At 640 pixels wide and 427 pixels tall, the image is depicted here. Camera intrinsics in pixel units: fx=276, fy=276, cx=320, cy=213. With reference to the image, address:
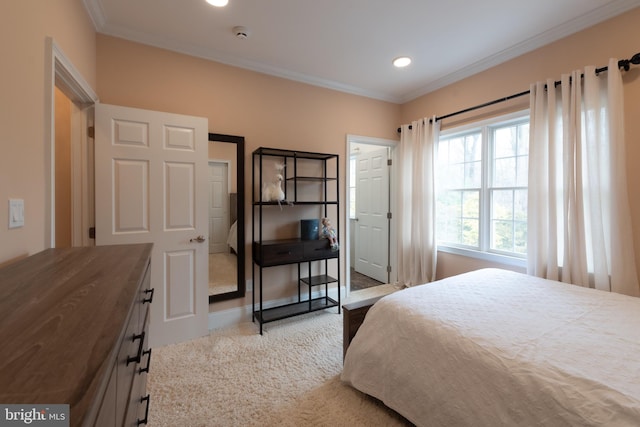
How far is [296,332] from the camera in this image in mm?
2646

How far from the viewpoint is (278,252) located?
2709mm

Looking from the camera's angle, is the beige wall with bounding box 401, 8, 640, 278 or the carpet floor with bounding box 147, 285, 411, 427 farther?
the beige wall with bounding box 401, 8, 640, 278

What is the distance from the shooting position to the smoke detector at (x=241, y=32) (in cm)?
230

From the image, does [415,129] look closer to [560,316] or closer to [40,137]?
[560,316]

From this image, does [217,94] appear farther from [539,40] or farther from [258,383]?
[539,40]

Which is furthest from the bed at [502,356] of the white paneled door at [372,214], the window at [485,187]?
the white paneled door at [372,214]

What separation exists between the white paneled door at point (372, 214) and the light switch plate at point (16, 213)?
3.66 meters

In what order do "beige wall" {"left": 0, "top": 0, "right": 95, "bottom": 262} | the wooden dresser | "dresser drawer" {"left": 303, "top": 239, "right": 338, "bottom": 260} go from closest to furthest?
the wooden dresser, "beige wall" {"left": 0, "top": 0, "right": 95, "bottom": 262}, "dresser drawer" {"left": 303, "top": 239, "right": 338, "bottom": 260}

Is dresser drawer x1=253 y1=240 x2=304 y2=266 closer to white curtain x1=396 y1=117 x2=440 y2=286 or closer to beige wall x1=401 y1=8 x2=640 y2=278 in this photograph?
white curtain x1=396 y1=117 x2=440 y2=286

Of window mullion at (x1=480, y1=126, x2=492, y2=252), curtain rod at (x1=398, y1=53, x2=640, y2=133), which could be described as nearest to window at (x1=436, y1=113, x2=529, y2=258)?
window mullion at (x1=480, y1=126, x2=492, y2=252)

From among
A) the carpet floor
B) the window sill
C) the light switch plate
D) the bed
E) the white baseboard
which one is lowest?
the carpet floor

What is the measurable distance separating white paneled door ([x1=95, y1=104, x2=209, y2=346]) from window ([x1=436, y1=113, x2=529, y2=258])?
9.06 feet

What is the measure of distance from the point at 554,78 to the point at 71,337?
345 cm

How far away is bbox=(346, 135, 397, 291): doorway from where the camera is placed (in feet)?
13.2
